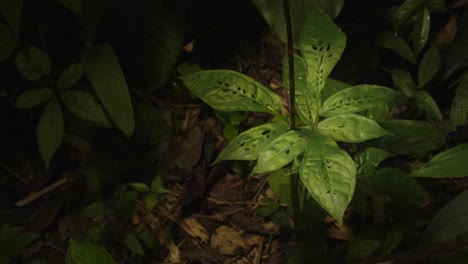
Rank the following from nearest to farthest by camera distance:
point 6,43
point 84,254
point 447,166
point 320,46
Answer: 1. point 320,46
2. point 84,254
3. point 447,166
4. point 6,43

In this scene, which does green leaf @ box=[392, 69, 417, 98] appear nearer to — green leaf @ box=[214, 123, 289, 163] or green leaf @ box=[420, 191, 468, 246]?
green leaf @ box=[420, 191, 468, 246]

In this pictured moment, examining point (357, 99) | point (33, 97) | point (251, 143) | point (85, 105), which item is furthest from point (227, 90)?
point (33, 97)

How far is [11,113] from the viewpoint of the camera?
180cm

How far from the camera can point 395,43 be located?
1.56 metres

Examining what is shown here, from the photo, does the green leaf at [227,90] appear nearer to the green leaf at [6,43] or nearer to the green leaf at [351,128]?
the green leaf at [351,128]

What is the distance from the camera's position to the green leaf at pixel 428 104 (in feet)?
4.92

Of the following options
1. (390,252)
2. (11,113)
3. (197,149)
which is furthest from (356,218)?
(11,113)

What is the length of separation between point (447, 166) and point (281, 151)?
61 centimetres

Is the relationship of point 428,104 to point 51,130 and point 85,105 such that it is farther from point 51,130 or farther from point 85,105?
point 51,130

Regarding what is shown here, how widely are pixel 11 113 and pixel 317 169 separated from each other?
4.78ft

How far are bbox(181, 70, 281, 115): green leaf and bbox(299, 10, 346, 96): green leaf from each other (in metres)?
0.11

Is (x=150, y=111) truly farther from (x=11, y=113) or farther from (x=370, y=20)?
(x=370, y=20)

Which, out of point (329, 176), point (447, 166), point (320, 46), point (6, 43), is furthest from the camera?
point (6, 43)

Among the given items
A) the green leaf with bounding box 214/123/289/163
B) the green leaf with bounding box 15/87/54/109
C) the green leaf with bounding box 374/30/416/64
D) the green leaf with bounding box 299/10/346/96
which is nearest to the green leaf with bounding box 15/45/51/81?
the green leaf with bounding box 15/87/54/109
